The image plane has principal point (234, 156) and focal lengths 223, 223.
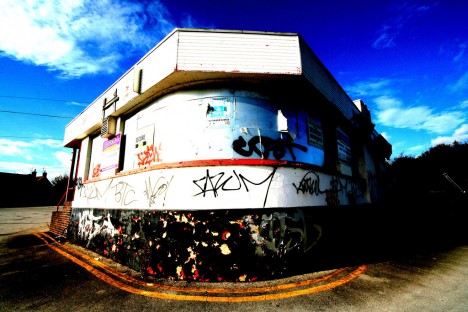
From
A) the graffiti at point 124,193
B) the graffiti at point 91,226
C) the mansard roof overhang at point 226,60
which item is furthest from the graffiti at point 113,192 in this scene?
the mansard roof overhang at point 226,60

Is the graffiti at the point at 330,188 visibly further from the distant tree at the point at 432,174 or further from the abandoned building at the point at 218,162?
the distant tree at the point at 432,174

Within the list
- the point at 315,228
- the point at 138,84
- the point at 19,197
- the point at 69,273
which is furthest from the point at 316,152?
the point at 19,197

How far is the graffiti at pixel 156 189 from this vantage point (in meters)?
4.88

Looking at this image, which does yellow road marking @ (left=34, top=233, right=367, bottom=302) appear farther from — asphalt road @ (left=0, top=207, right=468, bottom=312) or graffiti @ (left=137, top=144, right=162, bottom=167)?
graffiti @ (left=137, top=144, right=162, bottom=167)

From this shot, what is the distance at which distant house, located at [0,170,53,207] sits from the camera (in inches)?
1614

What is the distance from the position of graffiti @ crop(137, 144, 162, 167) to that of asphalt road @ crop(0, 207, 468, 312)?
2698mm

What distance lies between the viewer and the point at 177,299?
3.60 meters

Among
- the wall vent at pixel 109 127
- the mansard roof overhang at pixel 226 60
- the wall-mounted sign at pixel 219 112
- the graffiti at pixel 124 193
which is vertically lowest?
the graffiti at pixel 124 193

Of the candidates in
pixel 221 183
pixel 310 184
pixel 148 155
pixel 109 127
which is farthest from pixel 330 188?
pixel 109 127

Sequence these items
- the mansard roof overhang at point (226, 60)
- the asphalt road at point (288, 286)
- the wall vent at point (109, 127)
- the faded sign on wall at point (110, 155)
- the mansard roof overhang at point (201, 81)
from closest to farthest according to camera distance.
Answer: the asphalt road at point (288, 286) < the mansard roof overhang at point (226, 60) < the mansard roof overhang at point (201, 81) < the faded sign on wall at point (110, 155) < the wall vent at point (109, 127)

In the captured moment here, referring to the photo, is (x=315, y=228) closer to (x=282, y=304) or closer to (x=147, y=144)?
(x=282, y=304)

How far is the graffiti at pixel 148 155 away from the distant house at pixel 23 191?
4955cm

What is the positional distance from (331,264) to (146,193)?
4.64m

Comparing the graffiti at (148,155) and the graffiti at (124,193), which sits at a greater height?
the graffiti at (148,155)
